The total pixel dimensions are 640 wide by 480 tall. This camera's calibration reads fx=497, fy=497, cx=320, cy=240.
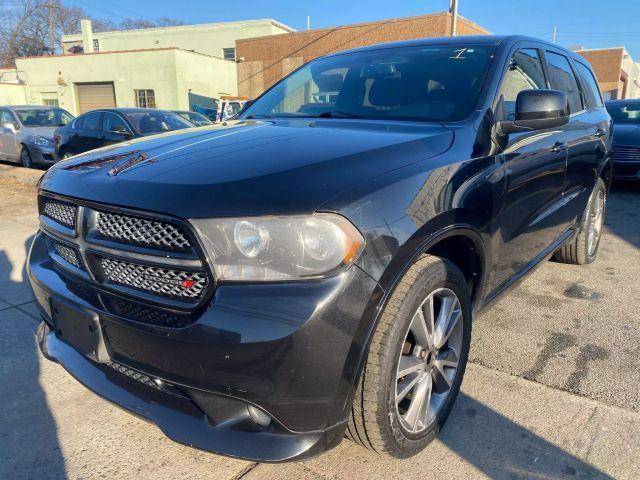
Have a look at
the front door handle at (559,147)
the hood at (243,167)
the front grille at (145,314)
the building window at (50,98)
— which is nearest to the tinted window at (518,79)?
the front door handle at (559,147)

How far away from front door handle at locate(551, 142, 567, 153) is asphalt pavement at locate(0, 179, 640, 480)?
116 centimetres

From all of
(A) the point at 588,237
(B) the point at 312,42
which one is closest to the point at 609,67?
(B) the point at 312,42

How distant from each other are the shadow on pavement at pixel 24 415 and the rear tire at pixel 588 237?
157 inches

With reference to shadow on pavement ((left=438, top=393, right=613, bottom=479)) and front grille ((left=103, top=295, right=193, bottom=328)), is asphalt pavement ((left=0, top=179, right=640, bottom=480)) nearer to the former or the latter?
shadow on pavement ((left=438, top=393, right=613, bottom=479))

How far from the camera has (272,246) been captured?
1565 mm

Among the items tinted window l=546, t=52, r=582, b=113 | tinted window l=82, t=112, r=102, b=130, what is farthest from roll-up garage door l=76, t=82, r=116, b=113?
tinted window l=546, t=52, r=582, b=113

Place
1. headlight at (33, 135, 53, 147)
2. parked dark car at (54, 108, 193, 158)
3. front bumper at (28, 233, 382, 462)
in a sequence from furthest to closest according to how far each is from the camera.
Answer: headlight at (33, 135, 53, 147) < parked dark car at (54, 108, 193, 158) < front bumper at (28, 233, 382, 462)

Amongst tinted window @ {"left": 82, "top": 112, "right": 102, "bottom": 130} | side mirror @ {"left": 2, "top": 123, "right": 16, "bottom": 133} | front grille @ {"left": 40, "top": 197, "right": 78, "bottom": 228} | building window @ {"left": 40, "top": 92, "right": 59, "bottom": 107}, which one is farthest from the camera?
building window @ {"left": 40, "top": 92, "right": 59, "bottom": 107}

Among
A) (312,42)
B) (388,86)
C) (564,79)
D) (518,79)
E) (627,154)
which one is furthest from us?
(312,42)

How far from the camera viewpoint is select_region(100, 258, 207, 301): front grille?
162 cm

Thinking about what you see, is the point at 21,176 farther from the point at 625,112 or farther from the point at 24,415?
the point at 625,112

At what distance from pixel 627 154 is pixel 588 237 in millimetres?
4686

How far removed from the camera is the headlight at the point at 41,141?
1133 centimetres

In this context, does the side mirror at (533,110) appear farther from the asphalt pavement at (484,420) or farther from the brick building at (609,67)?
the brick building at (609,67)
